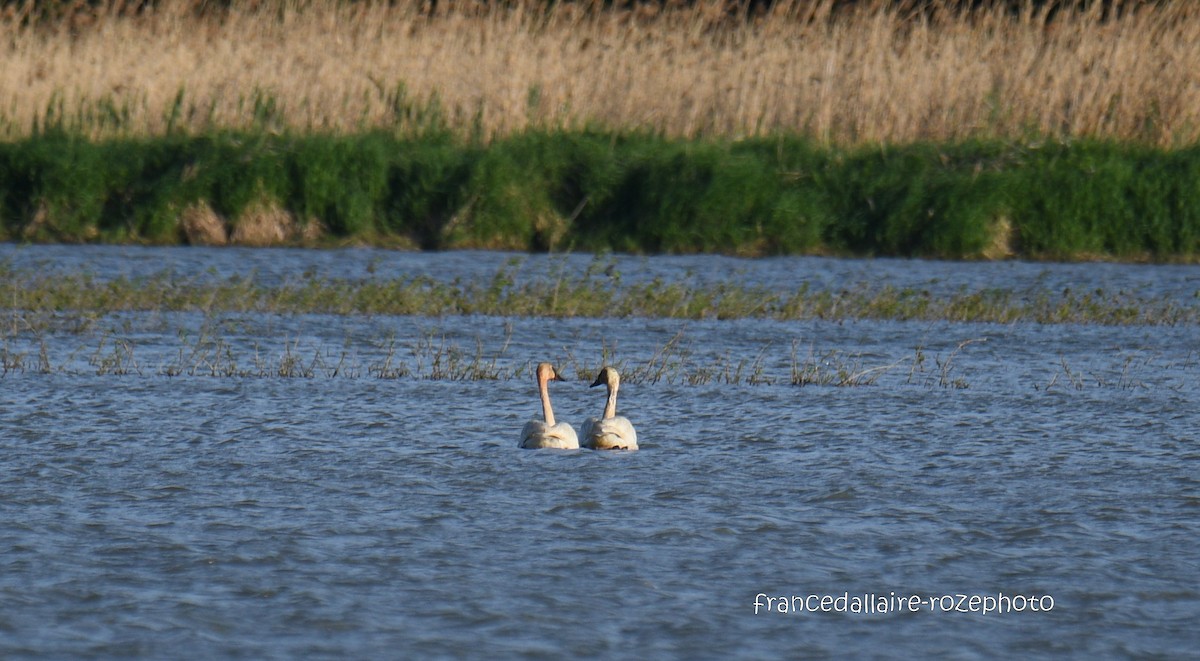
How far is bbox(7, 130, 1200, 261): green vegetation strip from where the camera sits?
1552cm

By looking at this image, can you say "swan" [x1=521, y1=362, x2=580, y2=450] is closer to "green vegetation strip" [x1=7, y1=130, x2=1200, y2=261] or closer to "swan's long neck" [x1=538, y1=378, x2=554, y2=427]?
"swan's long neck" [x1=538, y1=378, x2=554, y2=427]

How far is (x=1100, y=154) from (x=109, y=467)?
10430 mm

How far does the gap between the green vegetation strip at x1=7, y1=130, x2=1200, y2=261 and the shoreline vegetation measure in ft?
0.07

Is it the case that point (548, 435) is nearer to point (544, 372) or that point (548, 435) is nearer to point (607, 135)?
point (544, 372)

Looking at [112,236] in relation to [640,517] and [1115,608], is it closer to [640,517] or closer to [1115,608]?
[640,517]

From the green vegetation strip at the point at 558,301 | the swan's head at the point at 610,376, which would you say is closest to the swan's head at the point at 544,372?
the swan's head at the point at 610,376

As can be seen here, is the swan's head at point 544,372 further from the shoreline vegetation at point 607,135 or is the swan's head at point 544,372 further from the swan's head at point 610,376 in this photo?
the shoreline vegetation at point 607,135

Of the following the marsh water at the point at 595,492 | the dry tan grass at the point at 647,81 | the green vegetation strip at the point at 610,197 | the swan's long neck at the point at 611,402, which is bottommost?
the marsh water at the point at 595,492

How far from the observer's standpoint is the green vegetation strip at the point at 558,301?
499 inches

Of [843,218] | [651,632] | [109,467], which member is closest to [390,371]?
[109,467]

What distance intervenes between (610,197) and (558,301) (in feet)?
10.5

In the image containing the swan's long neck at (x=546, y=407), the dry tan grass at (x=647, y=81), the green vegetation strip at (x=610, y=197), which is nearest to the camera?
the swan's long neck at (x=546, y=407)

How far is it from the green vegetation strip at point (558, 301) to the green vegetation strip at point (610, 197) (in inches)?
90.8

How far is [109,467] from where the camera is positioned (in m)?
7.85
